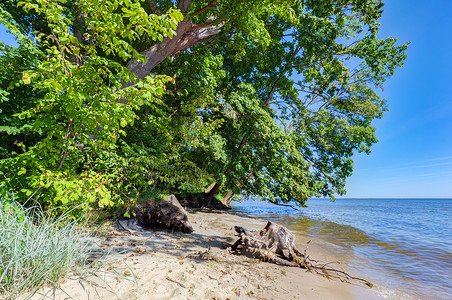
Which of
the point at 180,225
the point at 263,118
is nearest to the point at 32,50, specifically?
the point at 180,225

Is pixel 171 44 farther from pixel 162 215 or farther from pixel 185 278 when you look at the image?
pixel 185 278

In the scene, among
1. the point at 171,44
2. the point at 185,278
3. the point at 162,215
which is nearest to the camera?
the point at 185,278

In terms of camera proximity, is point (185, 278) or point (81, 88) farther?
point (185, 278)

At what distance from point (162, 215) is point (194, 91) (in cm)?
519

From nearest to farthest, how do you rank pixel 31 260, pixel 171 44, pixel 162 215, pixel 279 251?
pixel 31 260, pixel 279 251, pixel 171 44, pixel 162 215

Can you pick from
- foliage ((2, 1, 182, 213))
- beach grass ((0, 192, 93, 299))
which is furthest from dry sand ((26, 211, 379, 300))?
foliage ((2, 1, 182, 213))

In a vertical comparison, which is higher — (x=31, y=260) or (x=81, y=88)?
(x=81, y=88)

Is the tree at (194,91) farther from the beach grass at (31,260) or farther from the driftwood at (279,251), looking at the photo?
the driftwood at (279,251)

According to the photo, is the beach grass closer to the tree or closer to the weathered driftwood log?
the tree

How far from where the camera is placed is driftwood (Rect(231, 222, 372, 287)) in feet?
14.0

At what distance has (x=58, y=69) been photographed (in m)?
2.80

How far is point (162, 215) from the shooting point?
6090 millimetres

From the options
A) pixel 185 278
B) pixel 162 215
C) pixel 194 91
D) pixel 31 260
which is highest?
pixel 194 91

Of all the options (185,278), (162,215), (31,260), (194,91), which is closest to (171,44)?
(194,91)
